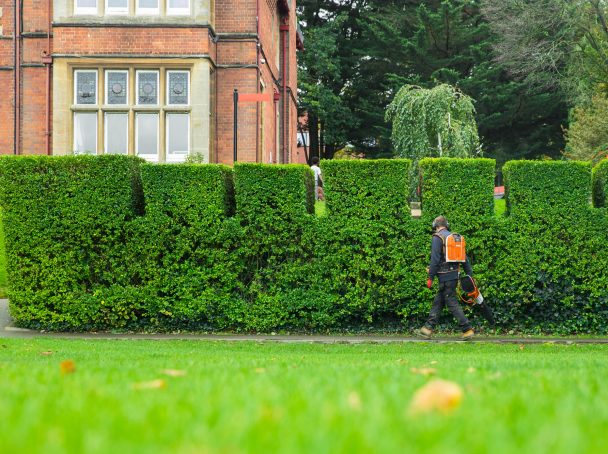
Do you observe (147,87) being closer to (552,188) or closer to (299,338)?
(299,338)

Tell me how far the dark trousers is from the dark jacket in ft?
0.41

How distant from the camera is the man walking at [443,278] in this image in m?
13.9

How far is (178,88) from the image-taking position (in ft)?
71.3

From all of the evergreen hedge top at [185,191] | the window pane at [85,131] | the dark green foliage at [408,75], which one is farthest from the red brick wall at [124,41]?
the dark green foliage at [408,75]

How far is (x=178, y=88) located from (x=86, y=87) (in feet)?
8.15

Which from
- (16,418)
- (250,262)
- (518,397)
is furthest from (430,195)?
(16,418)

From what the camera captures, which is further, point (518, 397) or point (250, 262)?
→ point (250, 262)

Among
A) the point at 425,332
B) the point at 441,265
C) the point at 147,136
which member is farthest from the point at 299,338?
the point at 147,136

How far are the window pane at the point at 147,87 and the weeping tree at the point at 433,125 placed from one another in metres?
10.3

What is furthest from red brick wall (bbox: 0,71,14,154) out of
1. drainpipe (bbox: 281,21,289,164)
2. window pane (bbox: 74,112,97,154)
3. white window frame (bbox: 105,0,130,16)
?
drainpipe (bbox: 281,21,289,164)

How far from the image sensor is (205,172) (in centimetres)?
1530

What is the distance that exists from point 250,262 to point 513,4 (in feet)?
101

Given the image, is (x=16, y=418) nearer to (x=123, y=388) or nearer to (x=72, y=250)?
(x=123, y=388)

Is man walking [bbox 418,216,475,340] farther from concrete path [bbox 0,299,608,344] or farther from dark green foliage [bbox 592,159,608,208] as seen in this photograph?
dark green foliage [bbox 592,159,608,208]
